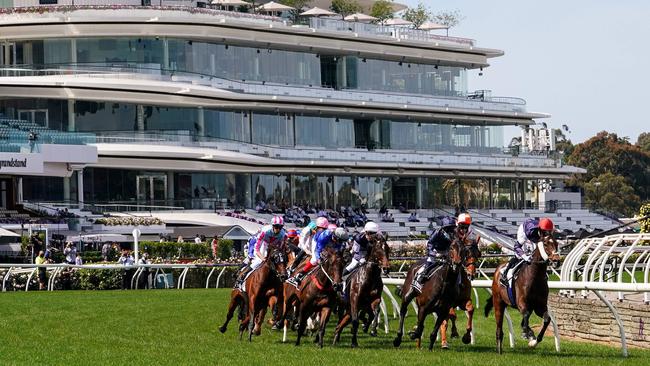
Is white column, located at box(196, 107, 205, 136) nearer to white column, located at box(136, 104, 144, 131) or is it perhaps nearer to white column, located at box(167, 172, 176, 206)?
white column, located at box(167, 172, 176, 206)

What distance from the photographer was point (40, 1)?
66500 millimetres

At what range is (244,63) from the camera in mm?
67438

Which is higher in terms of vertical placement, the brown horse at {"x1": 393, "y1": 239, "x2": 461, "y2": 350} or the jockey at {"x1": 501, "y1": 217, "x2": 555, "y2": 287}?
the jockey at {"x1": 501, "y1": 217, "x2": 555, "y2": 287}

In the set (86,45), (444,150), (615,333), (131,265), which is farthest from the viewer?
(444,150)

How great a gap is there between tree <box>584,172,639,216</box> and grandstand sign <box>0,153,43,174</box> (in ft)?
175

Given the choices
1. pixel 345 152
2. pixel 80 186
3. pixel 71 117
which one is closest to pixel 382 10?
pixel 345 152

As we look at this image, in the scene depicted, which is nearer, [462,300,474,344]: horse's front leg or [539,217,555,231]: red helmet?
[539,217,555,231]: red helmet

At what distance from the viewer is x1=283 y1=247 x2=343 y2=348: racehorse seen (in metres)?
20.6

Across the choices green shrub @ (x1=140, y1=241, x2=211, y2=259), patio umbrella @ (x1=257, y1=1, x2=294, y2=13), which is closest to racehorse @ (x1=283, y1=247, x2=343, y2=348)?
green shrub @ (x1=140, y1=241, x2=211, y2=259)

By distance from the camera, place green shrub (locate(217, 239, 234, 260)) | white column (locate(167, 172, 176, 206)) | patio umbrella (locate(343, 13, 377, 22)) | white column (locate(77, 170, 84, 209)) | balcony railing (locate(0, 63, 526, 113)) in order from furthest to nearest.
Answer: patio umbrella (locate(343, 13, 377, 22))
white column (locate(167, 172, 176, 206))
balcony railing (locate(0, 63, 526, 113))
white column (locate(77, 170, 84, 209))
green shrub (locate(217, 239, 234, 260))

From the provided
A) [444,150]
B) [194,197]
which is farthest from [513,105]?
[194,197]

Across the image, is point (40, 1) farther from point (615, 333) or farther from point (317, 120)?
point (615, 333)

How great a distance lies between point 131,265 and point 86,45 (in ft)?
81.3

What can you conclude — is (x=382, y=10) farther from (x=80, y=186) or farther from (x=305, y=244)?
(x=305, y=244)
